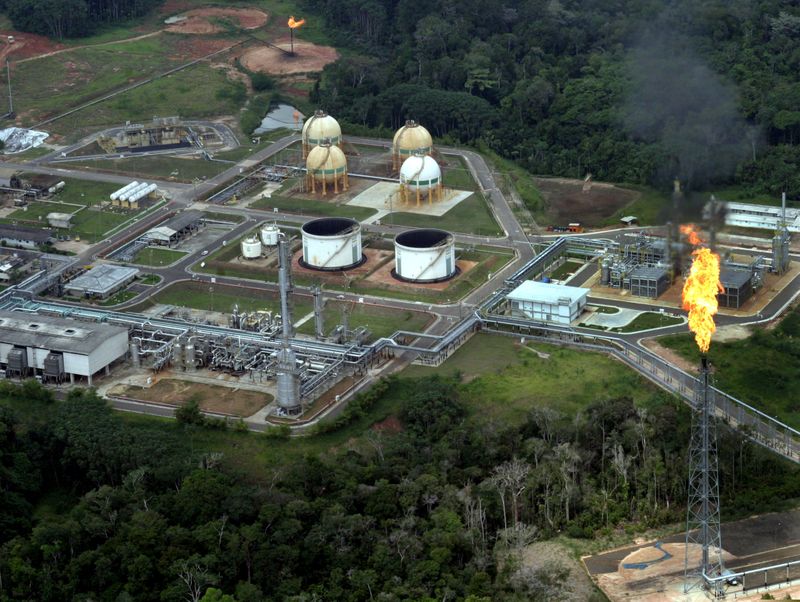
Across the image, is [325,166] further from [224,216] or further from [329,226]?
[329,226]

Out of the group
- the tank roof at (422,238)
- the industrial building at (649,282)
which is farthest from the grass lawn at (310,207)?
the industrial building at (649,282)

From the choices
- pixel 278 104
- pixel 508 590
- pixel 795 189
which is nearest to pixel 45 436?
pixel 508 590

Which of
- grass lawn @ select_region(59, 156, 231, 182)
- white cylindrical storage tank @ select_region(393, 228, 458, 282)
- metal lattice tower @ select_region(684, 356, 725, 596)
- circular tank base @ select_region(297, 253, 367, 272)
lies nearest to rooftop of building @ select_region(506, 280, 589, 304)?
white cylindrical storage tank @ select_region(393, 228, 458, 282)

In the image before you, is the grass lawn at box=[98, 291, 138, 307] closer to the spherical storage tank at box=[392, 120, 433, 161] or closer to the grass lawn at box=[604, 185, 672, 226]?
the spherical storage tank at box=[392, 120, 433, 161]

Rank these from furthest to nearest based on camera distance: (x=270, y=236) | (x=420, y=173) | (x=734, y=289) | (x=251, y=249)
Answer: (x=420, y=173) < (x=270, y=236) < (x=251, y=249) < (x=734, y=289)

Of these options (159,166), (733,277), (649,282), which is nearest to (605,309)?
(649,282)

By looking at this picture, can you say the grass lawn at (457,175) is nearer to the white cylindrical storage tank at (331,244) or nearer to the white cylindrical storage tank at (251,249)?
the white cylindrical storage tank at (331,244)
